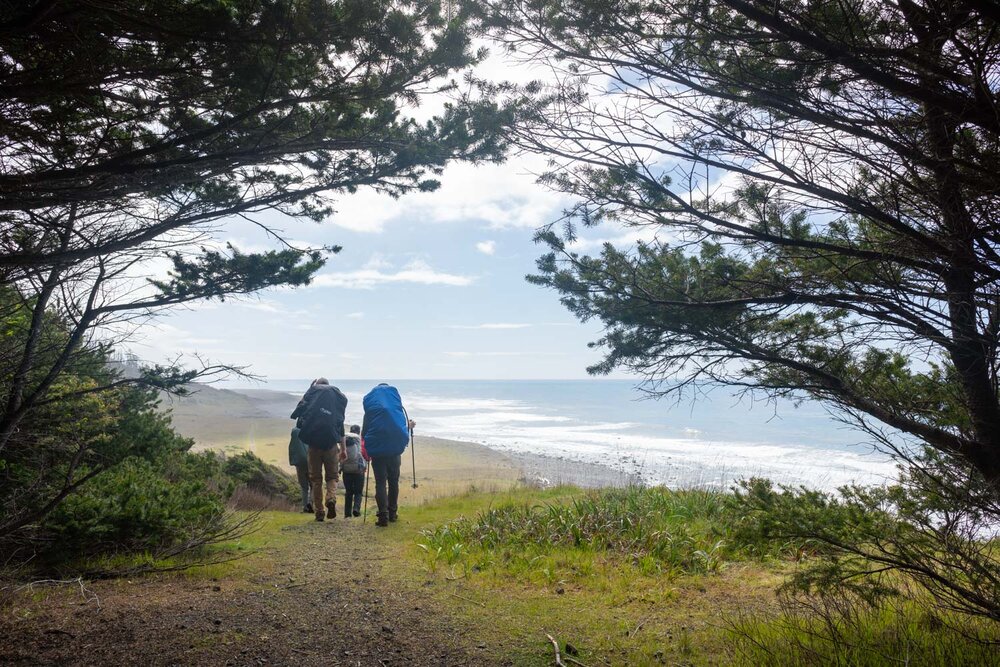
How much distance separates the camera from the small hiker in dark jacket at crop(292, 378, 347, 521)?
24.2 ft

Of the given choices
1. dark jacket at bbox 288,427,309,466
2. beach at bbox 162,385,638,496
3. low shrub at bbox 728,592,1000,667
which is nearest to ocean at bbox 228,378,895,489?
beach at bbox 162,385,638,496

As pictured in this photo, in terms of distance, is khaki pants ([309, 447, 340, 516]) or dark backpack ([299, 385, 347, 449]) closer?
dark backpack ([299, 385, 347, 449])

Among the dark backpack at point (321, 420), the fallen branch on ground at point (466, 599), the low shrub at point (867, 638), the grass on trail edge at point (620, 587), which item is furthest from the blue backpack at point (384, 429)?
the low shrub at point (867, 638)

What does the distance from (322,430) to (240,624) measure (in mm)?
3582

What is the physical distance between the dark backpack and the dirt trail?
2.31 m

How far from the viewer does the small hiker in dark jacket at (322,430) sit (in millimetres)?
7368

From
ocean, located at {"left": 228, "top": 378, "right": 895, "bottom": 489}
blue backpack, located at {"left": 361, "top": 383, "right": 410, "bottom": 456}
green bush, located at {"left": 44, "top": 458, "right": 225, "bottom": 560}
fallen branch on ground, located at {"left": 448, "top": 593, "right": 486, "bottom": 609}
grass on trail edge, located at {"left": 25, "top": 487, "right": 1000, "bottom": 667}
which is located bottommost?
ocean, located at {"left": 228, "top": 378, "right": 895, "bottom": 489}

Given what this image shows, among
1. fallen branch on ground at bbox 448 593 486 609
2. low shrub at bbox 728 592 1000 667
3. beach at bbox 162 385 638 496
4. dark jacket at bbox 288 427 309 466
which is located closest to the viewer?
low shrub at bbox 728 592 1000 667

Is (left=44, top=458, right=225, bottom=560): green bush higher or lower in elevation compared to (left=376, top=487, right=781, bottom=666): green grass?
higher

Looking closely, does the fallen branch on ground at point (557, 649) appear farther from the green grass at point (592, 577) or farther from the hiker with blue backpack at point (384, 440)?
the hiker with blue backpack at point (384, 440)

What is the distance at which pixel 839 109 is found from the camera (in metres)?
3.30

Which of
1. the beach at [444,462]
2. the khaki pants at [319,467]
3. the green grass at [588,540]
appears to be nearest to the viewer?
the green grass at [588,540]

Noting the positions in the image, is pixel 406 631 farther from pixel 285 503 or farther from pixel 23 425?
pixel 285 503

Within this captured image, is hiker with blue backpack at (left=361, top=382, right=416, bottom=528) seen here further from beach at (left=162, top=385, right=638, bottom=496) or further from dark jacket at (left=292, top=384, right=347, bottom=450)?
beach at (left=162, top=385, right=638, bottom=496)
